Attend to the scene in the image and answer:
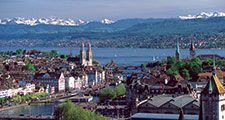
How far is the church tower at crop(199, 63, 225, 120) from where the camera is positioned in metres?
21.3

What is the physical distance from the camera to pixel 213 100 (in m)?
21.3

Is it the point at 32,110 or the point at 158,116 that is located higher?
the point at 158,116

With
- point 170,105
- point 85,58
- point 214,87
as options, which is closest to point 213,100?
point 214,87

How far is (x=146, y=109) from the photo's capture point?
3331 centimetres

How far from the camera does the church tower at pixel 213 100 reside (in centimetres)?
2127

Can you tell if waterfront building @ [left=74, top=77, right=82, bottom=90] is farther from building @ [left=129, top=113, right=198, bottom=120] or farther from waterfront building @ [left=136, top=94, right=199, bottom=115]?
building @ [left=129, top=113, right=198, bottom=120]

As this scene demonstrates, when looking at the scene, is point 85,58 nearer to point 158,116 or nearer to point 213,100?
point 158,116

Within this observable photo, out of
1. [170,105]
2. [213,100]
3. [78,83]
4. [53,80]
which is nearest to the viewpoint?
[213,100]

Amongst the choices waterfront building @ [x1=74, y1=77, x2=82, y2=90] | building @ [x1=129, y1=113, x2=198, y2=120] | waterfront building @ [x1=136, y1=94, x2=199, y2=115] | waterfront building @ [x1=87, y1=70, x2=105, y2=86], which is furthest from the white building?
waterfront building @ [x1=87, y1=70, x2=105, y2=86]

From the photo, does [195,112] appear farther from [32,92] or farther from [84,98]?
[32,92]

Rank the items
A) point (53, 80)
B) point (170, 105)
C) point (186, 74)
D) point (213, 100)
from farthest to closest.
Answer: point (53, 80) → point (186, 74) → point (170, 105) → point (213, 100)

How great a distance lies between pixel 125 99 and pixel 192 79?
709cm

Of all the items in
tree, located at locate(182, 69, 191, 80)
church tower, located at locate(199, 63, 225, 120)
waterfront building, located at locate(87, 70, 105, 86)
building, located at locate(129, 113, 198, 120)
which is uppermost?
church tower, located at locate(199, 63, 225, 120)

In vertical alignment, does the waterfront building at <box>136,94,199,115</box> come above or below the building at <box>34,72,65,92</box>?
above
